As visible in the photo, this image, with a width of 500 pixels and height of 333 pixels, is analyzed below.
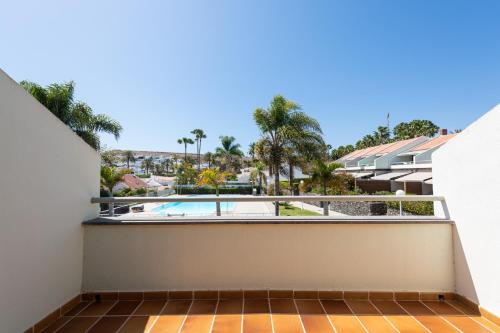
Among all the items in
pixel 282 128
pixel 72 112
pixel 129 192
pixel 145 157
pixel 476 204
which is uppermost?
pixel 145 157

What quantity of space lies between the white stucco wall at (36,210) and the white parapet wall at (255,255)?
0.30 m

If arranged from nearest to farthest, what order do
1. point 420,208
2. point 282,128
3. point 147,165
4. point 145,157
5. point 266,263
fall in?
point 266,263 → point 420,208 → point 282,128 → point 147,165 → point 145,157

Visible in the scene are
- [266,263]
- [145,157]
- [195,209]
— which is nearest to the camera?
[266,263]

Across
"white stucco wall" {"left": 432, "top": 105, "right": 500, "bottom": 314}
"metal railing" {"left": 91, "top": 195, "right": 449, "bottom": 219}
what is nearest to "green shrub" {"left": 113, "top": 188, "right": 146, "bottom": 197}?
"metal railing" {"left": 91, "top": 195, "right": 449, "bottom": 219}

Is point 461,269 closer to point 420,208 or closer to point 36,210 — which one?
point 36,210

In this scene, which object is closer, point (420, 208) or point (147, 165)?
point (420, 208)

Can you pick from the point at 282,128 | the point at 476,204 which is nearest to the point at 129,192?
the point at 282,128

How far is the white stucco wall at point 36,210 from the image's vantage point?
66.1 inches

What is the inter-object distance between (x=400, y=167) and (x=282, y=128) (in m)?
17.1

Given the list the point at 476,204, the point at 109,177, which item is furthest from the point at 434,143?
the point at 109,177

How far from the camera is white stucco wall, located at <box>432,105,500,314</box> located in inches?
78.3

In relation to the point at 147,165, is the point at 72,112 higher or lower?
lower

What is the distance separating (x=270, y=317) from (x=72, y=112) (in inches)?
463

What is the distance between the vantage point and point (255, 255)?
8.30ft
